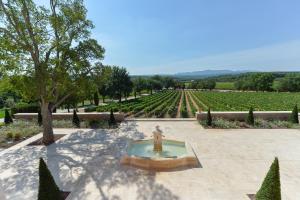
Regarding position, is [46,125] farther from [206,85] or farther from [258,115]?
[206,85]

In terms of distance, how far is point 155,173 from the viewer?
803cm

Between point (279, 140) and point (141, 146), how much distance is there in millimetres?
7560

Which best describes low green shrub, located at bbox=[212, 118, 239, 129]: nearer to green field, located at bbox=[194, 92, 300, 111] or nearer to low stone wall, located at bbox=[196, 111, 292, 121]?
low stone wall, located at bbox=[196, 111, 292, 121]

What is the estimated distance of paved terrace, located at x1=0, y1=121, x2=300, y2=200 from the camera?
6691mm

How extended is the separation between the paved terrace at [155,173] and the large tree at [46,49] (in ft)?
8.89

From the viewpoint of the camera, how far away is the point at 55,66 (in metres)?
11.3

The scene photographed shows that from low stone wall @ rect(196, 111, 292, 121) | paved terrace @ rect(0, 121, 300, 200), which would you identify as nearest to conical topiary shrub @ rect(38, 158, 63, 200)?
paved terrace @ rect(0, 121, 300, 200)

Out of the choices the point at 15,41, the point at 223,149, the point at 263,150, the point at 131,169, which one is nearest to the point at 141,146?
the point at 131,169

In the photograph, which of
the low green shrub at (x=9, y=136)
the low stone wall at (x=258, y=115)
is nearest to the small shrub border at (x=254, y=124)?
the low stone wall at (x=258, y=115)

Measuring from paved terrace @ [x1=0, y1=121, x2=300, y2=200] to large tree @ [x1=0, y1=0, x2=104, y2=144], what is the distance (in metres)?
2.71

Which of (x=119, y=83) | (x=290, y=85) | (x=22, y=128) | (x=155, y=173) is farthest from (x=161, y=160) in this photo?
(x=290, y=85)

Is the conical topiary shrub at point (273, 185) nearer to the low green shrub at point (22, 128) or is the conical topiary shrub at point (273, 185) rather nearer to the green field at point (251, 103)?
the low green shrub at point (22, 128)

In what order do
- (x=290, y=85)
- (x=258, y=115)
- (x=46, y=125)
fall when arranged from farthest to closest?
(x=290, y=85) < (x=258, y=115) < (x=46, y=125)

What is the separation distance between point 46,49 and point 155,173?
27.7 ft
